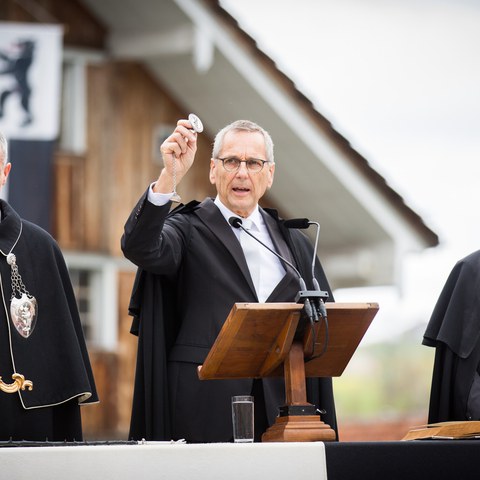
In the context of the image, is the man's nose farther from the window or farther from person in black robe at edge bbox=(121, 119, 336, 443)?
the window

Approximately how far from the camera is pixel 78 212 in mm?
14883

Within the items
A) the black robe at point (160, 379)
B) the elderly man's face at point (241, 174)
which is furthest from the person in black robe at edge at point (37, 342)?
the elderly man's face at point (241, 174)

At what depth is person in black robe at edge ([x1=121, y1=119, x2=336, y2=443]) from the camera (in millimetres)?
5871

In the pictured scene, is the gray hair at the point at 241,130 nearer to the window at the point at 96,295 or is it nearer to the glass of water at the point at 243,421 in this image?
the glass of water at the point at 243,421

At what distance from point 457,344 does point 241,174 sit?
130cm

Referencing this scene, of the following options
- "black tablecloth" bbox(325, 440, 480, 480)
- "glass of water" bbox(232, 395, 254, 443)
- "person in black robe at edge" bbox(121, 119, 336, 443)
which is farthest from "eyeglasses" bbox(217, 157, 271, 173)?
"black tablecloth" bbox(325, 440, 480, 480)

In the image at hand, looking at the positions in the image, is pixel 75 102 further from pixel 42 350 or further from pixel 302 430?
pixel 302 430

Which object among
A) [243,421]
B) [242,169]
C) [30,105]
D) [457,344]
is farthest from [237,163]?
[30,105]

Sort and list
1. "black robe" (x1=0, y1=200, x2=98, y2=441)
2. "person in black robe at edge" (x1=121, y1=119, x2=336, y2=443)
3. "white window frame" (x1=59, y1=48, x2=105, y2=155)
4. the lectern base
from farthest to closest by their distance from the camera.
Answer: "white window frame" (x1=59, y1=48, x2=105, y2=155) < "black robe" (x1=0, y1=200, x2=98, y2=441) < "person in black robe at edge" (x1=121, y1=119, x2=336, y2=443) < the lectern base

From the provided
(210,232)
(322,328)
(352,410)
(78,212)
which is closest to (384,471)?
(322,328)

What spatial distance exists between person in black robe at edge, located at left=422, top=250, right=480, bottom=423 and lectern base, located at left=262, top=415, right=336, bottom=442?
120cm

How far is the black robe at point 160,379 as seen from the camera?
6.08 metres

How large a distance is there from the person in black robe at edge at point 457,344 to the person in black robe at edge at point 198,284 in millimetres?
536

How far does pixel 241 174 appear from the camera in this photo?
6387 mm
